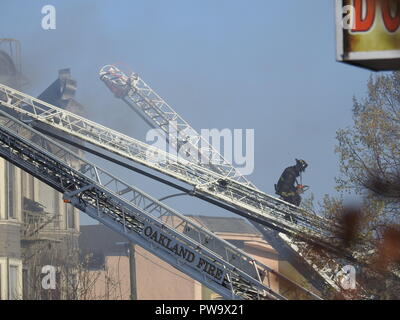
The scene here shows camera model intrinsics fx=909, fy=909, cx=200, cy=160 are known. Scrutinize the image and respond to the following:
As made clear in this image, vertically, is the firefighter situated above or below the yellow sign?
above

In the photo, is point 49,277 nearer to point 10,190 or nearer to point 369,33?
point 10,190

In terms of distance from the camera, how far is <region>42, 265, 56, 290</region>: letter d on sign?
162 feet

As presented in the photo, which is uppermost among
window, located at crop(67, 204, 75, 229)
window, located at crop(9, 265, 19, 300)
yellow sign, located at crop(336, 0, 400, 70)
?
window, located at crop(67, 204, 75, 229)

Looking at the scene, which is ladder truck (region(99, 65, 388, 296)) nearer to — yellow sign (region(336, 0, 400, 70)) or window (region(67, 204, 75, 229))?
window (region(67, 204, 75, 229))

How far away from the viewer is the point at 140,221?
105ft

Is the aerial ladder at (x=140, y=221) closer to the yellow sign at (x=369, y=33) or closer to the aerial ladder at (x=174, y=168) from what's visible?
the aerial ladder at (x=174, y=168)

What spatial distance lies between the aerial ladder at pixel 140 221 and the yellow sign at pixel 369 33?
24.3 metres

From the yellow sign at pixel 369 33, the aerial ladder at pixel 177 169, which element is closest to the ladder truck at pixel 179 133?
the aerial ladder at pixel 177 169

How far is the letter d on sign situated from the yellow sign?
4329 cm

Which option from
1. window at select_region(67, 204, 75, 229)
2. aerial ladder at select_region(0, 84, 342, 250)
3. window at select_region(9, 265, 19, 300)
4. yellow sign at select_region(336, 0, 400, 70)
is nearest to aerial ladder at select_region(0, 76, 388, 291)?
aerial ladder at select_region(0, 84, 342, 250)
